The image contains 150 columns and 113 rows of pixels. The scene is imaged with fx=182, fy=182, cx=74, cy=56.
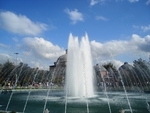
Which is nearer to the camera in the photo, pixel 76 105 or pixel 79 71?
pixel 76 105

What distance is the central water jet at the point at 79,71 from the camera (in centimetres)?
2097

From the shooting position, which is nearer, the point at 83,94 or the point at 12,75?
the point at 83,94

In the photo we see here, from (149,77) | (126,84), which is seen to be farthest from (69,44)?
(126,84)

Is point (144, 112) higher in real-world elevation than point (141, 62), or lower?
lower

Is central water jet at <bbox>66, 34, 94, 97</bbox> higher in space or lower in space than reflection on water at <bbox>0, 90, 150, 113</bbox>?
higher

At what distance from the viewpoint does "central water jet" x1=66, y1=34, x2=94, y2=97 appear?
20969 millimetres

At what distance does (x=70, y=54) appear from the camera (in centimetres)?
2370

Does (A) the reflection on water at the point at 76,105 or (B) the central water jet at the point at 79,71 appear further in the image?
(B) the central water jet at the point at 79,71

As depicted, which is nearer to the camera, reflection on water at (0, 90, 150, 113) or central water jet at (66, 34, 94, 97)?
reflection on water at (0, 90, 150, 113)

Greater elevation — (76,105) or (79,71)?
(79,71)

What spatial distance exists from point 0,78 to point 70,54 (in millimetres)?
31385

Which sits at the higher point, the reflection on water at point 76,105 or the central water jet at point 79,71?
the central water jet at point 79,71

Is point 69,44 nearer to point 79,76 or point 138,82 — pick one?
point 79,76

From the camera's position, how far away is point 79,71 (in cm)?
2200
